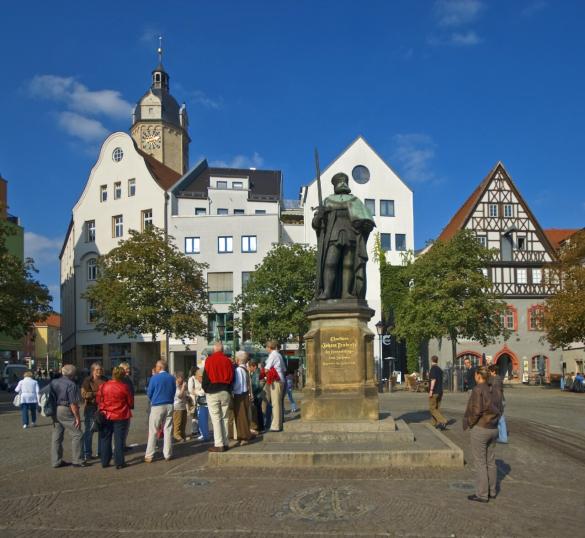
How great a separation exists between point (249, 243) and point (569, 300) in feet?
75.1

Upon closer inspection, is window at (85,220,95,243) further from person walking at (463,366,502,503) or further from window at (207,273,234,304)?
person walking at (463,366,502,503)

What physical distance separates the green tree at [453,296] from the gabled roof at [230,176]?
2057cm

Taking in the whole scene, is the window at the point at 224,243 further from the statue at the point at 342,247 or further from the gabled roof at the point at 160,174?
the statue at the point at 342,247

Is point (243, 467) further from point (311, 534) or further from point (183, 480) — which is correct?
point (311, 534)

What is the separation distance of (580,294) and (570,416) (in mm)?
17095

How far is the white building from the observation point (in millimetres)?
51062

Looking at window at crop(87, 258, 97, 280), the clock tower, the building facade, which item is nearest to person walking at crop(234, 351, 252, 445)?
the building facade

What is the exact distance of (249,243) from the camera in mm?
50281

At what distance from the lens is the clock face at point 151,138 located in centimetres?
7719

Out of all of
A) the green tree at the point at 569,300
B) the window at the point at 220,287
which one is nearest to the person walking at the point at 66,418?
the green tree at the point at 569,300

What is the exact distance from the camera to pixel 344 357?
1195 cm

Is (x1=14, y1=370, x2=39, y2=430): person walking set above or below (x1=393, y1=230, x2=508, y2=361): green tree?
below

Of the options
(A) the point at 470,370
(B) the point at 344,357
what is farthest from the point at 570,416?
(B) the point at 344,357

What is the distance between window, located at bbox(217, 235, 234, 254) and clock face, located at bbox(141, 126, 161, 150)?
1208 inches
